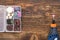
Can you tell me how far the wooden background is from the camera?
4.32 ft

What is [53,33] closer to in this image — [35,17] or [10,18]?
[35,17]

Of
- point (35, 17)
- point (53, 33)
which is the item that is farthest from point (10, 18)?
point (53, 33)

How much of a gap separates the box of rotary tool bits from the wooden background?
0.04 metres

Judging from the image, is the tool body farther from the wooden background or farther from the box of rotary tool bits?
the box of rotary tool bits

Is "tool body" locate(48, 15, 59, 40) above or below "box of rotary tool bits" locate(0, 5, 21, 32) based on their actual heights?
below

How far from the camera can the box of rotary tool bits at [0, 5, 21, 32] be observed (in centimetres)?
131

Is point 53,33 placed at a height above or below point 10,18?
below

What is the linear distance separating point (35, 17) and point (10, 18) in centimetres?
20

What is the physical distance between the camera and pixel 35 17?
52.1 inches

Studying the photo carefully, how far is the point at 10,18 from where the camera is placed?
4.32 ft

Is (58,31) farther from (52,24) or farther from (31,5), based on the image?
(31,5)

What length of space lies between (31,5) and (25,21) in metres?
0.14

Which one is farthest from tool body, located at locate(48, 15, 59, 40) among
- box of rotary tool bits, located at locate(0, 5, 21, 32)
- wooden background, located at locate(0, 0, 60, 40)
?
box of rotary tool bits, located at locate(0, 5, 21, 32)

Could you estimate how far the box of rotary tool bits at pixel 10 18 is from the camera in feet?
4.30
